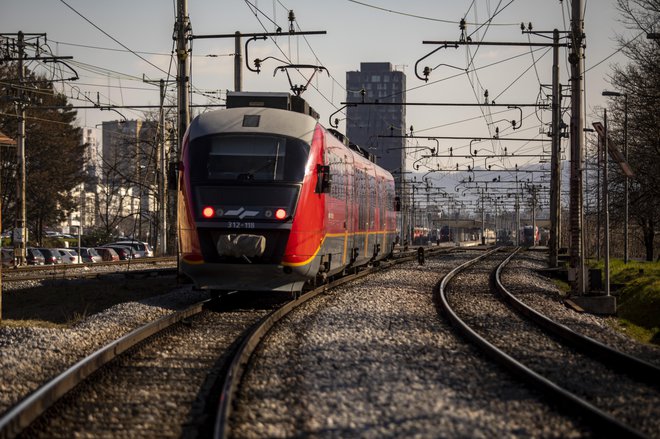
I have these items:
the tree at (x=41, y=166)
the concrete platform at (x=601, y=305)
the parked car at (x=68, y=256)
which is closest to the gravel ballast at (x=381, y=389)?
the concrete platform at (x=601, y=305)

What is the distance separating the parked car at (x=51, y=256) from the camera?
4662 centimetres

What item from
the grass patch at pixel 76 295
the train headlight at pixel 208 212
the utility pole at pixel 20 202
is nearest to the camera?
the train headlight at pixel 208 212

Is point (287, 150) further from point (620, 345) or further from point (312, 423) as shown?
point (312, 423)

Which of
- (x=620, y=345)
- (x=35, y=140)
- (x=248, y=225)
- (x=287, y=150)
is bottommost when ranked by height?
(x=620, y=345)

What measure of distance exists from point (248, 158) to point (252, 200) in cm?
84

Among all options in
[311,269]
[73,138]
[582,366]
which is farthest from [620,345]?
[73,138]

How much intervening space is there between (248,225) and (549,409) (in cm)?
916

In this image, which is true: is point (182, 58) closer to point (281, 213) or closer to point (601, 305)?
point (281, 213)

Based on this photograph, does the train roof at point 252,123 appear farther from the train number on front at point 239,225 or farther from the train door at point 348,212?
the train door at point 348,212

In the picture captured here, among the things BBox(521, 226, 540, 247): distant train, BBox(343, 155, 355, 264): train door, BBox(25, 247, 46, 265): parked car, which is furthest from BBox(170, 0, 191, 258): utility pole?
BBox(521, 226, 540, 247): distant train

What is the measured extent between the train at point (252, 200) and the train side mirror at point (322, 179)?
0.02m

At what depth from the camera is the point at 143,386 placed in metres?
9.25

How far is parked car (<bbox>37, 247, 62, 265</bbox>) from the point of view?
4662 cm

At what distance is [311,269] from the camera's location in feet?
56.8
